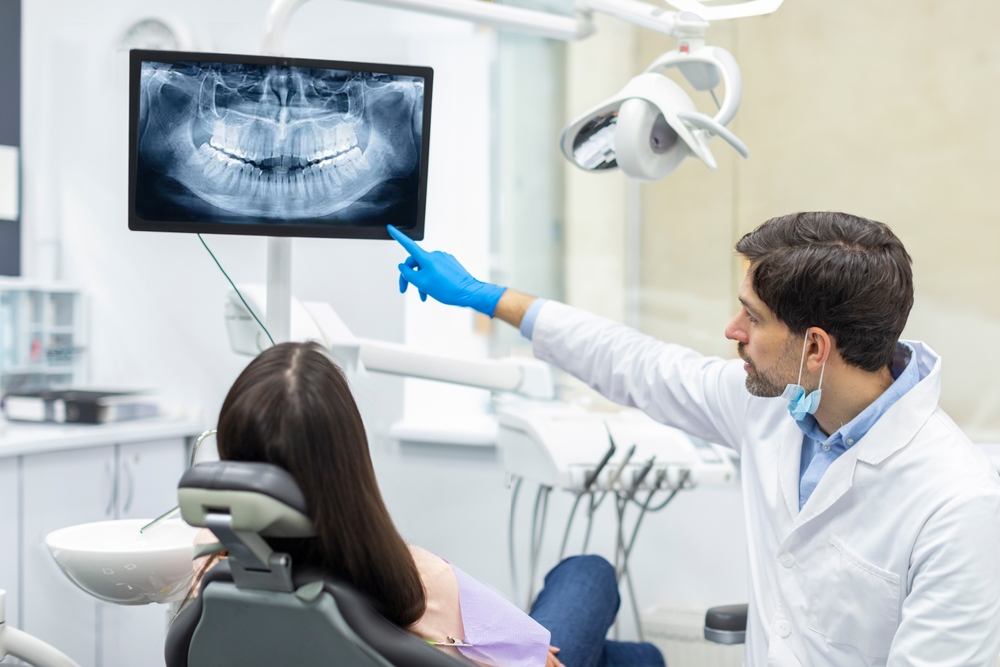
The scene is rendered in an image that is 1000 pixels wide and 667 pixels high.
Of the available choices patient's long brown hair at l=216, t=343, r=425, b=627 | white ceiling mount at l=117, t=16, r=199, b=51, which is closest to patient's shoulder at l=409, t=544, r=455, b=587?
patient's long brown hair at l=216, t=343, r=425, b=627

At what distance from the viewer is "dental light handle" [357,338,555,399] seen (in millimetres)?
1708

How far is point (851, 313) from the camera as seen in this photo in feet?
3.80

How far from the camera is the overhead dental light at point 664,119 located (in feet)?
4.70

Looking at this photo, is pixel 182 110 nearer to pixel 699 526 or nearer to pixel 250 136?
pixel 250 136

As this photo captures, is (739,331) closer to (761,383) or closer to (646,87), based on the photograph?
(761,383)

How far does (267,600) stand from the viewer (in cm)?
78

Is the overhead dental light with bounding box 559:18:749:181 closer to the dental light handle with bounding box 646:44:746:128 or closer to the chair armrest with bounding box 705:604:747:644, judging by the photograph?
the dental light handle with bounding box 646:44:746:128

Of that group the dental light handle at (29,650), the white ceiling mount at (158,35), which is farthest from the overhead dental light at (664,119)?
the white ceiling mount at (158,35)

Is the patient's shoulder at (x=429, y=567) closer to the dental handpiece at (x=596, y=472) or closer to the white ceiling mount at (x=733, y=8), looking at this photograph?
the dental handpiece at (x=596, y=472)

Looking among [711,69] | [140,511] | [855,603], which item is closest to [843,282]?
[855,603]

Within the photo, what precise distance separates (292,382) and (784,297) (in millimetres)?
719

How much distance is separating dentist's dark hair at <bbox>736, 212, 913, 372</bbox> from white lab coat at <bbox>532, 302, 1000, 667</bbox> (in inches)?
3.8

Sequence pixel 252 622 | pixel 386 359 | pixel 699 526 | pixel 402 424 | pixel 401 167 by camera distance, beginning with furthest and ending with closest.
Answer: pixel 402 424 < pixel 699 526 < pixel 386 359 < pixel 401 167 < pixel 252 622

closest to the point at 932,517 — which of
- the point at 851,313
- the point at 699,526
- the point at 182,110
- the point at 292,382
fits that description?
the point at 851,313
